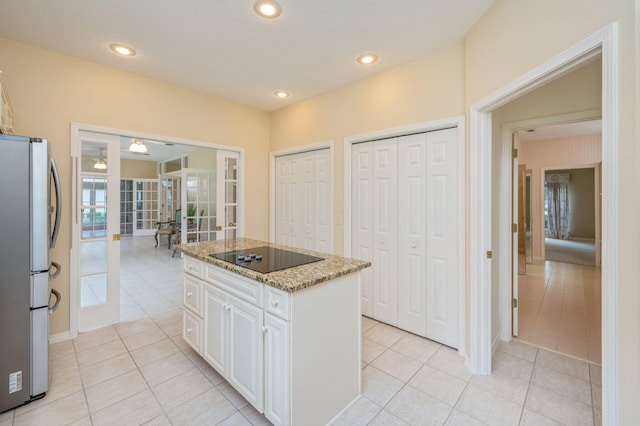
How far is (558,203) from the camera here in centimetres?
959

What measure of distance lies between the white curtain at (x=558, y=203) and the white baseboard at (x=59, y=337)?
12.7 meters

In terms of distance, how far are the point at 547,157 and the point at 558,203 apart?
15.6 ft

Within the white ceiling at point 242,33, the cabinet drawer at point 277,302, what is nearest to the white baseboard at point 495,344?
the cabinet drawer at point 277,302

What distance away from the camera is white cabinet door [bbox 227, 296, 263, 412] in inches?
63.2

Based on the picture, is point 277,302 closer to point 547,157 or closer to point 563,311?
point 563,311

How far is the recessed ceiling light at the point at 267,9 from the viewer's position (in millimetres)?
1955

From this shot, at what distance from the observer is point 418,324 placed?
2.78m

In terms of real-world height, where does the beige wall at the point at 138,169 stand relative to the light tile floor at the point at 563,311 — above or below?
above

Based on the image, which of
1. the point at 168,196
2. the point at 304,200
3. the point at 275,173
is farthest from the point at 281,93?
the point at 168,196

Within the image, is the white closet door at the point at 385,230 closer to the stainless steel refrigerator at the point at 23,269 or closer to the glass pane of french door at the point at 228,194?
the glass pane of french door at the point at 228,194

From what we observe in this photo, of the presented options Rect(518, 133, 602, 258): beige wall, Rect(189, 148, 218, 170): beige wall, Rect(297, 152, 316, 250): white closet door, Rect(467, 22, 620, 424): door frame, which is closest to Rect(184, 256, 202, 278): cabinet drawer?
Rect(297, 152, 316, 250): white closet door

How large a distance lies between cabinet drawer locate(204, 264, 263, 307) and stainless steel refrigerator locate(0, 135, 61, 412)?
1059mm

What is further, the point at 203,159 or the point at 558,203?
the point at 558,203
